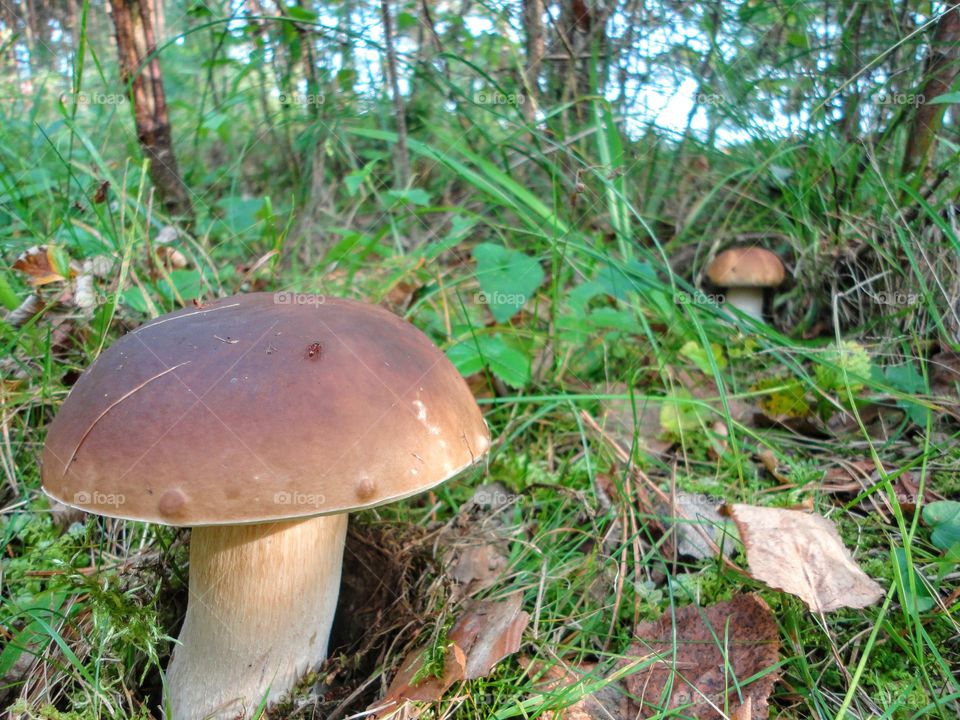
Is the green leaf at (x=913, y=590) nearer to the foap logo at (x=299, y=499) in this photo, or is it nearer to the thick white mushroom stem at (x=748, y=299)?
the foap logo at (x=299, y=499)

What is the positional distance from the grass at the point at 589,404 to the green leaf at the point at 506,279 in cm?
Answer: 2

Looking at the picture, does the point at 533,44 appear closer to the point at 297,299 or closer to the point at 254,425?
the point at 297,299

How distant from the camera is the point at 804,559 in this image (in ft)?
4.72

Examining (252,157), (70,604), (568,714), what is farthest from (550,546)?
(252,157)

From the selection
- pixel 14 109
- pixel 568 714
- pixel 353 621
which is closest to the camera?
pixel 568 714

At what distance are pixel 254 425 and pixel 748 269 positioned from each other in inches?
108

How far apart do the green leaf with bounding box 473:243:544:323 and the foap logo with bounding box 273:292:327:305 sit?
2.24ft

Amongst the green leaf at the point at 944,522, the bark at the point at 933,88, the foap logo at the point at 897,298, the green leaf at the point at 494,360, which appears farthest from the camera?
the foap logo at the point at 897,298

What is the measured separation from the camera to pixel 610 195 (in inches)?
94.6

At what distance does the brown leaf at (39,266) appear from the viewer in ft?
6.93

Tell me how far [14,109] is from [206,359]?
3.61 metres

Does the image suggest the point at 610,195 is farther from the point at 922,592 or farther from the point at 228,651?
the point at 228,651

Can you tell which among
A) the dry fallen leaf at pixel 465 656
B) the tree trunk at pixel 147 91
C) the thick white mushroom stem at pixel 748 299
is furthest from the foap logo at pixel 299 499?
the thick white mushroom stem at pixel 748 299

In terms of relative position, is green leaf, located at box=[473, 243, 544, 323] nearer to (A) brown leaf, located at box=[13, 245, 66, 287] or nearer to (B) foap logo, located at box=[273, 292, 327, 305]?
(B) foap logo, located at box=[273, 292, 327, 305]
